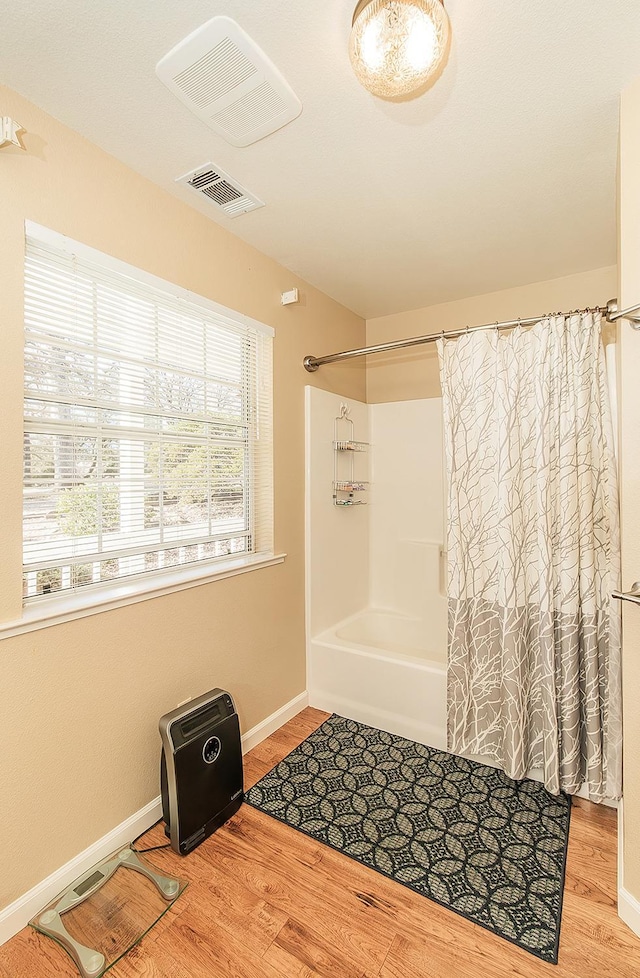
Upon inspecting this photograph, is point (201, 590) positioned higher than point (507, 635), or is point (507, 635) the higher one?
point (201, 590)

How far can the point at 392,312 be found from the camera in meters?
3.50

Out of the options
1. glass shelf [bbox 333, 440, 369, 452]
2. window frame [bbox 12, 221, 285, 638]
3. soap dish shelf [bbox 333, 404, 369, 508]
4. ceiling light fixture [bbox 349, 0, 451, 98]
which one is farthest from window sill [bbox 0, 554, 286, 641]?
ceiling light fixture [bbox 349, 0, 451, 98]

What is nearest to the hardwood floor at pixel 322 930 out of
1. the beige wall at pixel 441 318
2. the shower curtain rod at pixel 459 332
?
the shower curtain rod at pixel 459 332

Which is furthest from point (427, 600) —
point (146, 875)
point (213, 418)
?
point (146, 875)

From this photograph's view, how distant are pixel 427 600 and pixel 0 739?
8.37 feet

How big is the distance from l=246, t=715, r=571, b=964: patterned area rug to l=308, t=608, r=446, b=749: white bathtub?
111 mm

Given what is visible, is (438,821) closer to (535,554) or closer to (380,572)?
(535,554)

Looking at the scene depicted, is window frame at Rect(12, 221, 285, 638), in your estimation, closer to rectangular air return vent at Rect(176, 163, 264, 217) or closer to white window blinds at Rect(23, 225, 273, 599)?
white window blinds at Rect(23, 225, 273, 599)

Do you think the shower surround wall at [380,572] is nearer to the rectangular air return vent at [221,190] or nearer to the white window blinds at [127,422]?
the white window blinds at [127,422]

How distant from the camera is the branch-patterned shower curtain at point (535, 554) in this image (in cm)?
200

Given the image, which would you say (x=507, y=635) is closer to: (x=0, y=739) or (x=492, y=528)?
(x=492, y=528)

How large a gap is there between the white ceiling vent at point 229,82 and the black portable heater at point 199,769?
7.07 feet

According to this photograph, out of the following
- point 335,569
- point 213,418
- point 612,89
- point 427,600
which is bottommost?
point 427,600

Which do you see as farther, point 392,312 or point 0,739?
point 392,312
